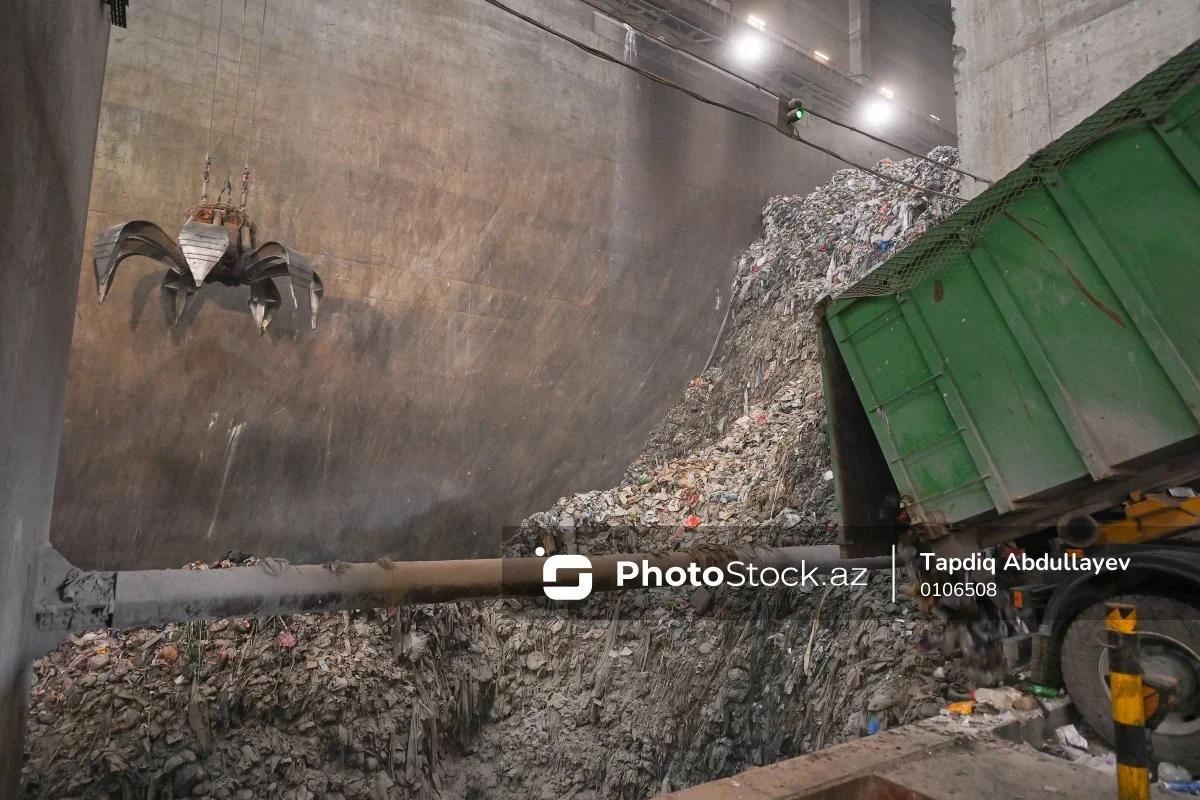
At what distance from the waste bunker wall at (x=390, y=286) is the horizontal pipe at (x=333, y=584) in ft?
11.7

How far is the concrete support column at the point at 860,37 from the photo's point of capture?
12.4 meters

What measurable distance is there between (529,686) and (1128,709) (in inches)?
181

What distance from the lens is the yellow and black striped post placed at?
1956 millimetres

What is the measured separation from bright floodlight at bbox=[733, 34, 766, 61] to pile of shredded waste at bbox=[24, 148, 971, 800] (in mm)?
6137

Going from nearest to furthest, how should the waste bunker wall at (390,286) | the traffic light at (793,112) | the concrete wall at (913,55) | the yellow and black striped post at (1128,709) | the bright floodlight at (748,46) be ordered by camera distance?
the yellow and black striped post at (1128,709), the traffic light at (793,112), the waste bunker wall at (390,286), the bright floodlight at (748,46), the concrete wall at (913,55)

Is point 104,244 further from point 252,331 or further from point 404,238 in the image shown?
point 404,238

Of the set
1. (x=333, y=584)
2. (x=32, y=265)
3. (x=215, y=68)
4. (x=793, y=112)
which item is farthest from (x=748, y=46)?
(x=32, y=265)

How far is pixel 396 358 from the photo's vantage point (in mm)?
7082

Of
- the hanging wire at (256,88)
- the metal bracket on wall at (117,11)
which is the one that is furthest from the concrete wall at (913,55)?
the metal bracket on wall at (117,11)

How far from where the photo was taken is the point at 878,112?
12094 mm

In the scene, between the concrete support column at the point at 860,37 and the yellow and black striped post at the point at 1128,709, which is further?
the concrete support column at the point at 860,37

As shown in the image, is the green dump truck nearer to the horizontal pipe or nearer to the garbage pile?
the horizontal pipe

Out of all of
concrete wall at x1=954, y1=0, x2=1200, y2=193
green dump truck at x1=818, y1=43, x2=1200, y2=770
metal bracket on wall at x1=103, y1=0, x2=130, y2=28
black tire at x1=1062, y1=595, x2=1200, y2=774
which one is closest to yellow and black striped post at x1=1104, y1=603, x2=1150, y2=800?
black tire at x1=1062, y1=595, x2=1200, y2=774

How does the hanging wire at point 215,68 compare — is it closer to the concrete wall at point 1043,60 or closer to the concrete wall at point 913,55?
the concrete wall at point 1043,60
